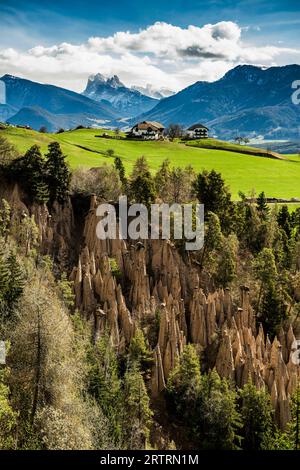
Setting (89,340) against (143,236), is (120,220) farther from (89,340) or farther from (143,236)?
(89,340)

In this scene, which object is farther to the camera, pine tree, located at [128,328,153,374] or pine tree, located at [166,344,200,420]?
pine tree, located at [128,328,153,374]

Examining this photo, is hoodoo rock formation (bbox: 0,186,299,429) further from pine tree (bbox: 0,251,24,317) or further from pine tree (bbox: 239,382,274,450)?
pine tree (bbox: 0,251,24,317)

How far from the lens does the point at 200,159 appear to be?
13062 centimetres

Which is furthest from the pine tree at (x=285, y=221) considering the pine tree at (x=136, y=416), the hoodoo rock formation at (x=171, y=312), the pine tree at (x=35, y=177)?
the pine tree at (x=136, y=416)

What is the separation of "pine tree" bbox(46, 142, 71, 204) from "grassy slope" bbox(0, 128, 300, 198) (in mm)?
22318

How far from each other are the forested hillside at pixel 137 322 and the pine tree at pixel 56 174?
5.7 inches

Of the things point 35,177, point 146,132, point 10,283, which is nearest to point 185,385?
point 10,283

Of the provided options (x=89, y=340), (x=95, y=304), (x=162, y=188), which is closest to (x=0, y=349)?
(x=89, y=340)

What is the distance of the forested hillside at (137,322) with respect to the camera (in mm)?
34688

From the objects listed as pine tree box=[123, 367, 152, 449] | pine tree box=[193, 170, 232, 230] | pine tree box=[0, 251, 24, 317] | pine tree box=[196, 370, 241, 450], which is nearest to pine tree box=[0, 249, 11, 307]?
pine tree box=[0, 251, 24, 317]

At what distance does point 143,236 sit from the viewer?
189 ft

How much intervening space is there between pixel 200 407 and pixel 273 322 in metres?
19.2

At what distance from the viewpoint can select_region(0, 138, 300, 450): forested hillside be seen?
34688 millimetres
